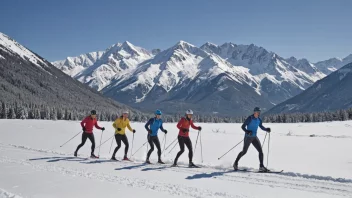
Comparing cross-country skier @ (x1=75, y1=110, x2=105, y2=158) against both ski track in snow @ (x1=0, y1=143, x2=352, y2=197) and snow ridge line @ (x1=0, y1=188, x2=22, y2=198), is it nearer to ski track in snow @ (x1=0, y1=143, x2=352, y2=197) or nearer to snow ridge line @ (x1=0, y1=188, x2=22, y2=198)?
ski track in snow @ (x1=0, y1=143, x2=352, y2=197)

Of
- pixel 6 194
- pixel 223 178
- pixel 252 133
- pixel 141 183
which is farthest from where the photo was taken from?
pixel 252 133

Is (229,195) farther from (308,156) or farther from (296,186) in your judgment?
(308,156)

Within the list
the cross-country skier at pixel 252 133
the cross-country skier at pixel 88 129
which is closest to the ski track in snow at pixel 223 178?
the cross-country skier at pixel 252 133

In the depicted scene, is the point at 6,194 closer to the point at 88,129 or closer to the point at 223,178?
the point at 223,178

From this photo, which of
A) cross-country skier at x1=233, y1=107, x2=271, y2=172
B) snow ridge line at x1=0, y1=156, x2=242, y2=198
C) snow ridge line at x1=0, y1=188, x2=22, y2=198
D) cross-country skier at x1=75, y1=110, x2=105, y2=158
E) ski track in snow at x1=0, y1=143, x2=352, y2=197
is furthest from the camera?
cross-country skier at x1=75, y1=110, x2=105, y2=158

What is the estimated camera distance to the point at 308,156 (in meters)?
22.1

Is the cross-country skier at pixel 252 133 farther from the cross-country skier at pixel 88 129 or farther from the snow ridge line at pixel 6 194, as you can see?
the snow ridge line at pixel 6 194

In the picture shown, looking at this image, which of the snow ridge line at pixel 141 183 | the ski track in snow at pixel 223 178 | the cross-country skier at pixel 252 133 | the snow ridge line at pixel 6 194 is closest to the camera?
the snow ridge line at pixel 6 194

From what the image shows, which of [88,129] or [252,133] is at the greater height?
[252,133]

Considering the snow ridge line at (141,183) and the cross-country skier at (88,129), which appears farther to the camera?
the cross-country skier at (88,129)

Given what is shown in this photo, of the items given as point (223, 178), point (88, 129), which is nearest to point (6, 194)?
point (223, 178)

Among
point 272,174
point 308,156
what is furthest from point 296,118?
point 272,174

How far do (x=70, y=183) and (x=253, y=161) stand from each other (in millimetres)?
11938

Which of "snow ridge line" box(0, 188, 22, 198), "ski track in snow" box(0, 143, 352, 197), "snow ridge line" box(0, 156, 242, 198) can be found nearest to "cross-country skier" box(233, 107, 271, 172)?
"ski track in snow" box(0, 143, 352, 197)
